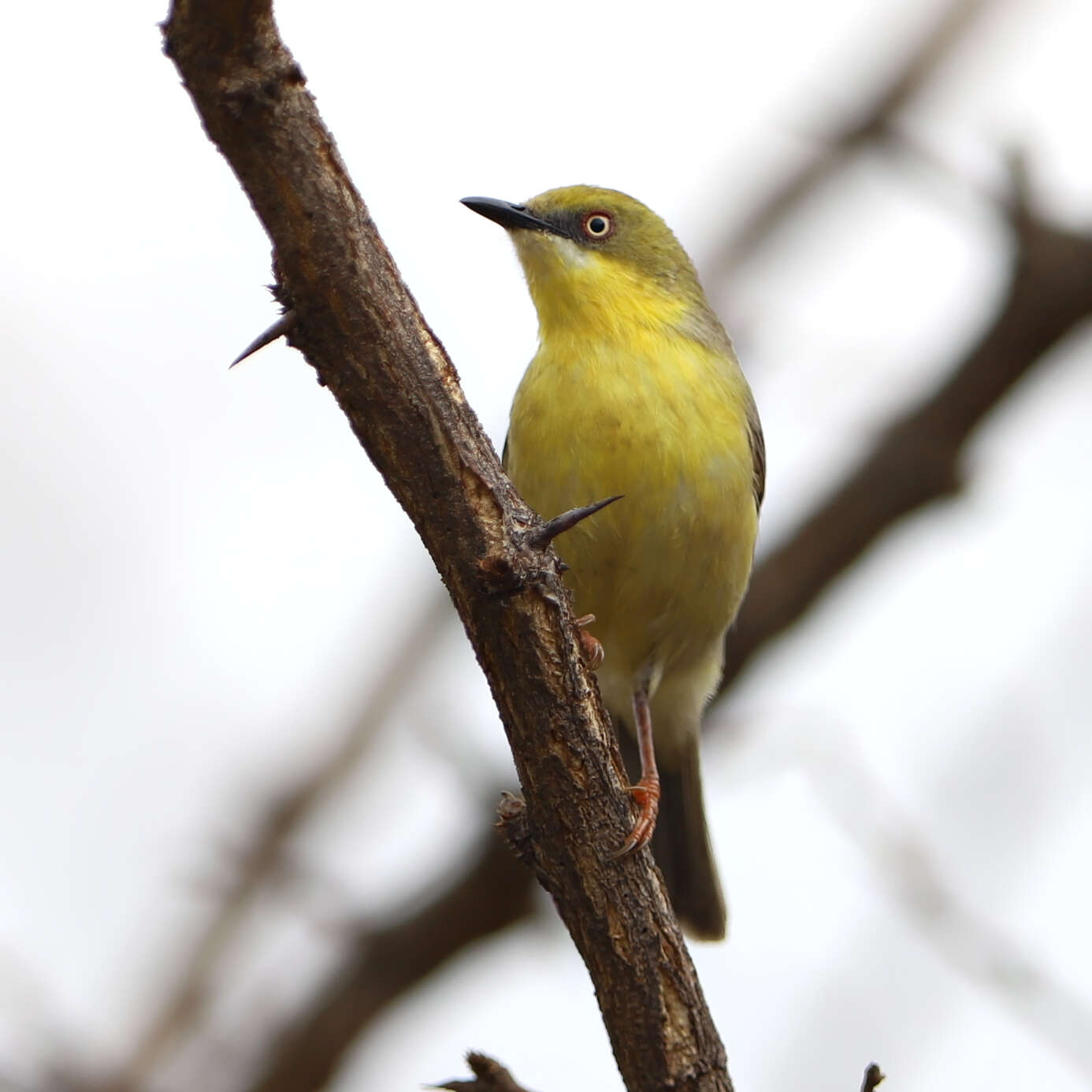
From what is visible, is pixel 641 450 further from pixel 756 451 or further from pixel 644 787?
pixel 644 787

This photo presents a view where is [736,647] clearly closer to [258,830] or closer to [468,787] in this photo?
[468,787]

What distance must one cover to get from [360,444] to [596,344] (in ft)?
9.79

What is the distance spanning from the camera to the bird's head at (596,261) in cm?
629

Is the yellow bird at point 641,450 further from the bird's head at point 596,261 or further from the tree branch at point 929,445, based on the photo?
the tree branch at point 929,445

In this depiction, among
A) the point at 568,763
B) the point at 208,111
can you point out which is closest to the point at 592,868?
the point at 568,763

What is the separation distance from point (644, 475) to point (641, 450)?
96 millimetres

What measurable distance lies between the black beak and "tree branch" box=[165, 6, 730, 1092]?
340cm

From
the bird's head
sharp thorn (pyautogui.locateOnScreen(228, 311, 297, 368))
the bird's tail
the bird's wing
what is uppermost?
the bird's head

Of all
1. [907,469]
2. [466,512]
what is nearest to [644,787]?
[907,469]

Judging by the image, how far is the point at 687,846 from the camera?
285 inches

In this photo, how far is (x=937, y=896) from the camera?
586cm

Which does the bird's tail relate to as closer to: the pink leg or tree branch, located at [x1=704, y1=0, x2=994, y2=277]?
the pink leg

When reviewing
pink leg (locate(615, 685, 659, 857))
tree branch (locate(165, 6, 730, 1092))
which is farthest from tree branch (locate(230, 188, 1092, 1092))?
tree branch (locate(165, 6, 730, 1092))

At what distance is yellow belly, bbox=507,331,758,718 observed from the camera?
5.63 meters
